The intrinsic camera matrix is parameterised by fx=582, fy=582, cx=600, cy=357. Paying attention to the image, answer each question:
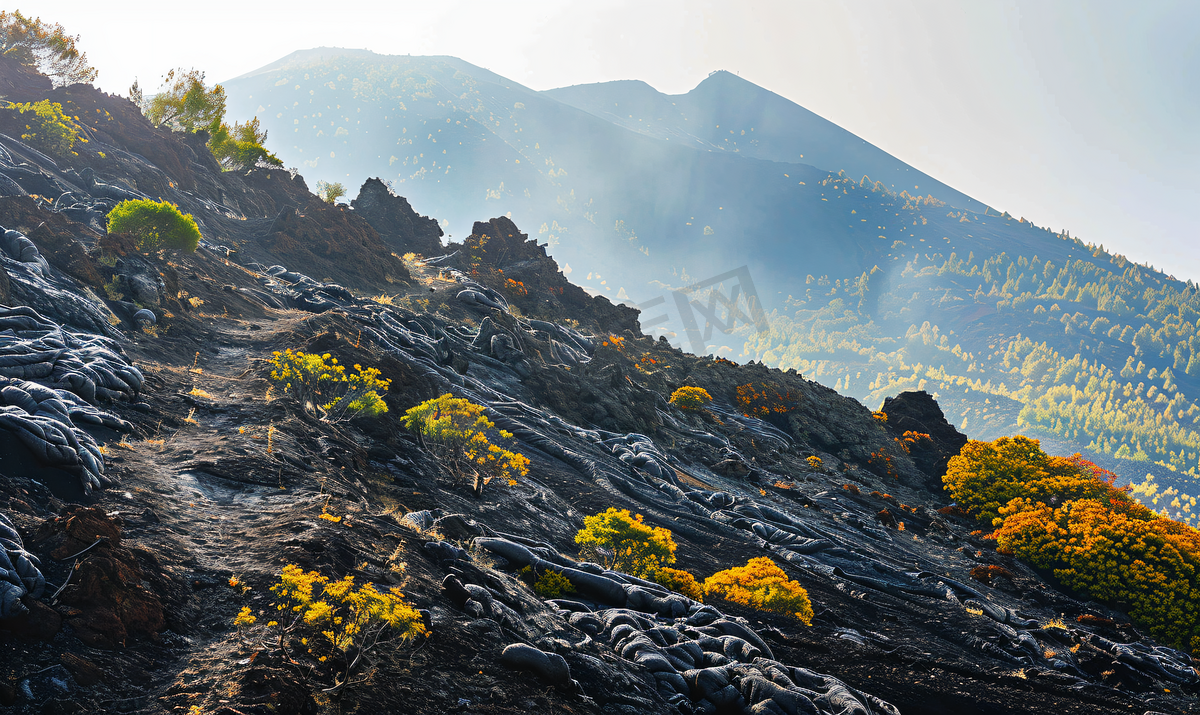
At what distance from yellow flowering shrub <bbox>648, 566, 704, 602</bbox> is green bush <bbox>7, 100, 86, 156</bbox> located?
45163 mm

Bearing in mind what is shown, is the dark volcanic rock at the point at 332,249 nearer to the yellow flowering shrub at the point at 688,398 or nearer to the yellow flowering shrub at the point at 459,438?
the yellow flowering shrub at the point at 688,398

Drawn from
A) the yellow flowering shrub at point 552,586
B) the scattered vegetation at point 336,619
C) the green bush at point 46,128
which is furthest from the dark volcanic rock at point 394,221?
the scattered vegetation at point 336,619

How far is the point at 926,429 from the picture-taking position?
6203cm

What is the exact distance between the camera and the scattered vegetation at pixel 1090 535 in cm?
2848

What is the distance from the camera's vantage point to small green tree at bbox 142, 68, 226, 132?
5703cm

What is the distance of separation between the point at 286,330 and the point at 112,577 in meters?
21.4

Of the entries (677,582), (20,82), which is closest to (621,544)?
(677,582)

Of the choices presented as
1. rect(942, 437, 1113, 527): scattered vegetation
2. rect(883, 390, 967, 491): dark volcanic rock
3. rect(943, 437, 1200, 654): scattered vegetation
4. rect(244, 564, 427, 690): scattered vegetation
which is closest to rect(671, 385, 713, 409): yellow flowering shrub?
rect(942, 437, 1113, 527): scattered vegetation

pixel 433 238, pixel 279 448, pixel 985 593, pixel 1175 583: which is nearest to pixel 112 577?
pixel 279 448

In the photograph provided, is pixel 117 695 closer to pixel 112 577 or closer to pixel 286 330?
pixel 112 577

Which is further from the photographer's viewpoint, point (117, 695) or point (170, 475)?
point (170, 475)

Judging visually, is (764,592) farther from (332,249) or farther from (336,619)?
(332,249)

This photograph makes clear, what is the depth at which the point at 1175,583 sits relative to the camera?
94.0 ft

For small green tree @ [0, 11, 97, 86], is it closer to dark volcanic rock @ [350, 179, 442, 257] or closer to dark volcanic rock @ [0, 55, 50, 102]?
dark volcanic rock @ [0, 55, 50, 102]
